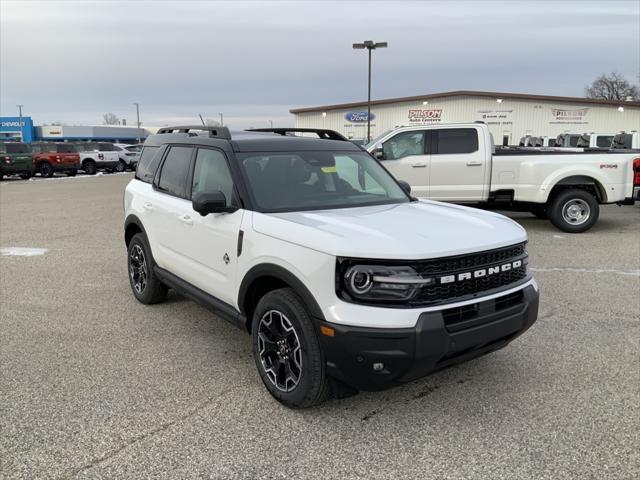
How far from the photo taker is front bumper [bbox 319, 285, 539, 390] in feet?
9.20

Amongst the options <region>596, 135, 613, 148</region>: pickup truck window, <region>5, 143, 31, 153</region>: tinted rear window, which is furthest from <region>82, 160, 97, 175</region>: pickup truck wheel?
<region>596, 135, 613, 148</region>: pickup truck window

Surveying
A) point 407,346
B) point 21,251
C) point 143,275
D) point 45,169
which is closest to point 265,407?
point 407,346

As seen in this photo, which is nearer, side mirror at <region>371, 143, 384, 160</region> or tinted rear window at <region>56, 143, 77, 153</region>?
side mirror at <region>371, 143, 384, 160</region>

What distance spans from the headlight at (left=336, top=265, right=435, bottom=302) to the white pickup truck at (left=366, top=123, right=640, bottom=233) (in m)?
7.62

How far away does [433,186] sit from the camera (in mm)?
10312

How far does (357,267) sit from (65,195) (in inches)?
690

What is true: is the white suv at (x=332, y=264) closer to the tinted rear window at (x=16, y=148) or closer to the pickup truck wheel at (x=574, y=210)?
the pickup truck wheel at (x=574, y=210)

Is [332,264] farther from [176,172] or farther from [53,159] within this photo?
[53,159]

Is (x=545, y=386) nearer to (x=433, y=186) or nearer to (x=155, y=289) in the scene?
(x=155, y=289)

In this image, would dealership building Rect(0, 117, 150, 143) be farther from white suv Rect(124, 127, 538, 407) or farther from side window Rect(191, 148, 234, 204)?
white suv Rect(124, 127, 538, 407)

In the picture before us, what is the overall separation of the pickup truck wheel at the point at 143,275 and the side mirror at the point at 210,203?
1.78 metres

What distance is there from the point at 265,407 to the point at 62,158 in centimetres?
2871

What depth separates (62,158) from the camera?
1112 inches

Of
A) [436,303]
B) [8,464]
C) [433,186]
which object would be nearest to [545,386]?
[436,303]
